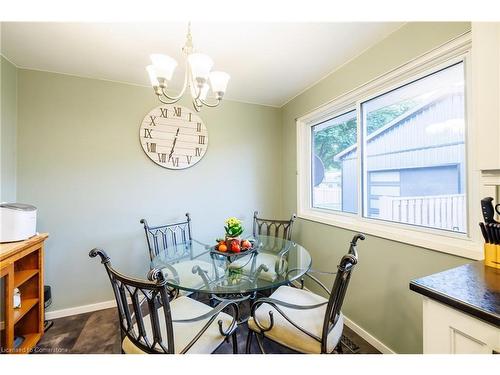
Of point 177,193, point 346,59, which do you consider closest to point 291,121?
point 346,59

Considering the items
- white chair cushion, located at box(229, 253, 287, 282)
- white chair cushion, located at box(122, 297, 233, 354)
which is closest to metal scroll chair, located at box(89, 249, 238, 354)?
white chair cushion, located at box(122, 297, 233, 354)

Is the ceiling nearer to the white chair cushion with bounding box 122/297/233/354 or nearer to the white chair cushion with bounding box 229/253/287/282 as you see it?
the white chair cushion with bounding box 229/253/287/282

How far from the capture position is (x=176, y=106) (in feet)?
8.05

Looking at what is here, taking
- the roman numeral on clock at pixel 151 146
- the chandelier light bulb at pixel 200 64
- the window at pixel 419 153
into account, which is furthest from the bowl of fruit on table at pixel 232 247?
the roman numeral on clock at pixel 151 146

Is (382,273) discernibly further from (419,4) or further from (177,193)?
(177,193)

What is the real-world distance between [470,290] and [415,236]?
795mm

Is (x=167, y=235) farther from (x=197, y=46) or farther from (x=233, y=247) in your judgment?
(x=197, y=46)

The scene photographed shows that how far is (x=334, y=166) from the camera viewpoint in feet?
7.68

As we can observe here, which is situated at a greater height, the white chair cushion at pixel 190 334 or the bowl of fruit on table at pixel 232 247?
the bowl of fruit on table at pixel 232 247

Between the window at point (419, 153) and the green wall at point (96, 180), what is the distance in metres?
1.69

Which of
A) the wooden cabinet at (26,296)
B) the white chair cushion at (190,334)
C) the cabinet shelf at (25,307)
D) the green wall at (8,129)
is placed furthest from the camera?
the green wall at (8,129)

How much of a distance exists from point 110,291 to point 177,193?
1.24 metres

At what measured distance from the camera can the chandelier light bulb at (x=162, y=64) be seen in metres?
1.13

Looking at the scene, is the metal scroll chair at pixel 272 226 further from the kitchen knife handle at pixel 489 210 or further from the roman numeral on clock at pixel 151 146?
the kitchen knife handle at pixel 489 210
